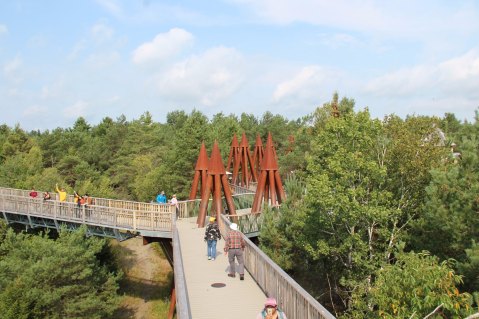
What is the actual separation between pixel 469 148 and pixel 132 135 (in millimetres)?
47860

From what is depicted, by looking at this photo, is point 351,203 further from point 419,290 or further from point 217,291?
point 419,290

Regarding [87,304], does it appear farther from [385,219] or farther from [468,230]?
[468,230]

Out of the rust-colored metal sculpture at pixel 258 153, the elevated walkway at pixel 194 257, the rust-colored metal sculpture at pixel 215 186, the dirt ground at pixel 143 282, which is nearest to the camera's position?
the elevated walkway at pixel 194 257

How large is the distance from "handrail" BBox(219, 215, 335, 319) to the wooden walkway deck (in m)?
0.33

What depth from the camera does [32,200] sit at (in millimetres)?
25375

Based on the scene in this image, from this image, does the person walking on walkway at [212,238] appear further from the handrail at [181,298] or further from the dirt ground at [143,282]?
the dirt ground at [143,282]

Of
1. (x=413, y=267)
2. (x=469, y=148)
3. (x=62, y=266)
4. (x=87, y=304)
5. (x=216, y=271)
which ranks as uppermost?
(x=469, y=148)

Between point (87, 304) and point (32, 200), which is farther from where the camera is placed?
point (32, 200)

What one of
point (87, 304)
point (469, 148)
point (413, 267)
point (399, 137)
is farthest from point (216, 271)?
point (87, 304)

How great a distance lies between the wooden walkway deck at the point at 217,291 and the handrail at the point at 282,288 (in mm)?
329

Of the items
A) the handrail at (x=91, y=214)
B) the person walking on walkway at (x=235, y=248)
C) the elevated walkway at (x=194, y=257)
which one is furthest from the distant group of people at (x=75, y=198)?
the person walking on walkway at (x=235, y=248)

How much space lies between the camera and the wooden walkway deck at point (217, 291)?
8883 mm

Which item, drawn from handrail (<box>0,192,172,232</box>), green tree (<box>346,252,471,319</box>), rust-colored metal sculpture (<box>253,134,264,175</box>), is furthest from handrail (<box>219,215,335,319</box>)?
rust-colored metal sculpture (<box>253,134,264,175</box>)

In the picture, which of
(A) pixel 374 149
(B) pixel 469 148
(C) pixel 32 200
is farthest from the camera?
(C) pixel 32 200
